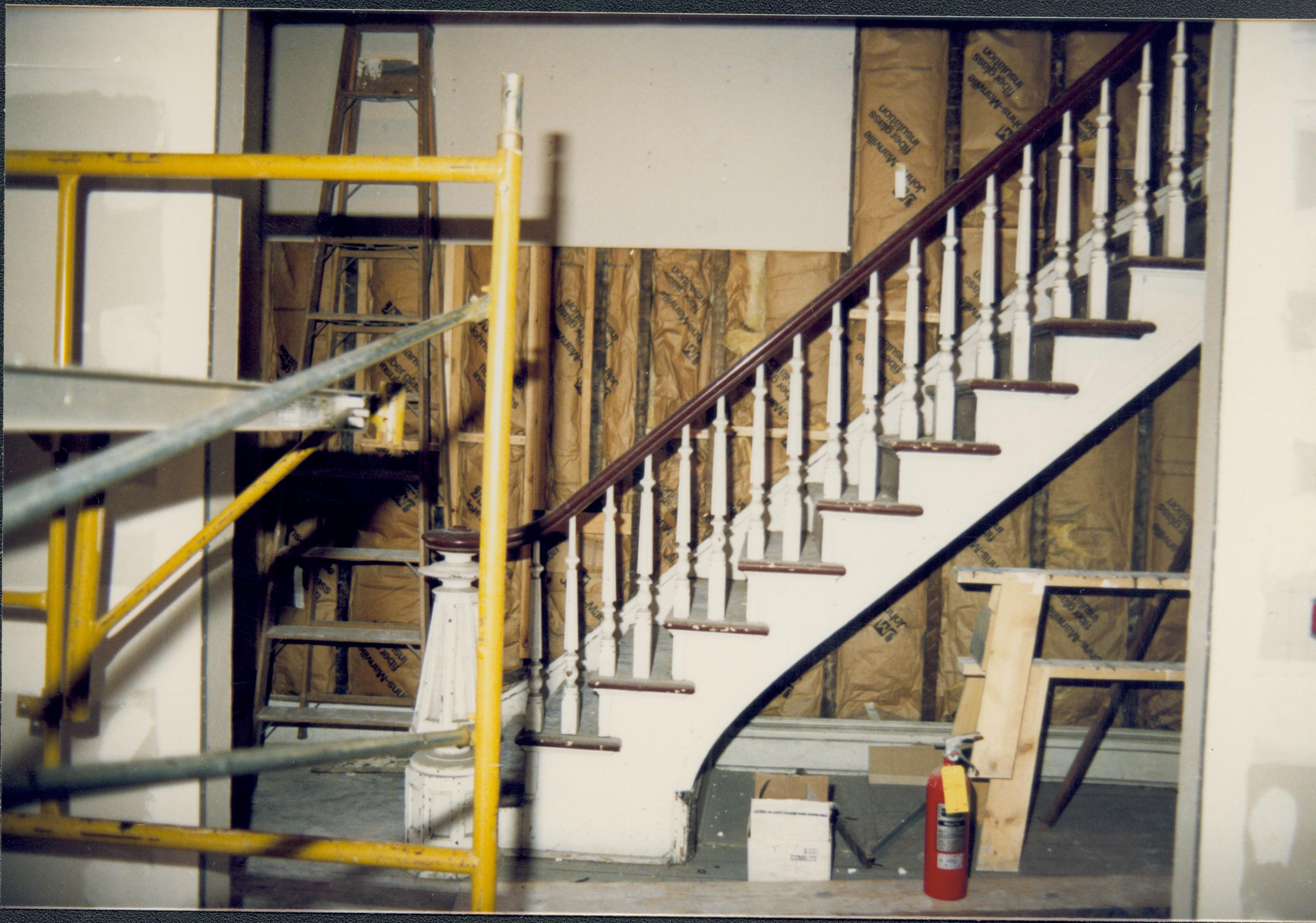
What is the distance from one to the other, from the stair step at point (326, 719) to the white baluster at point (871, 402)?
1834 mm

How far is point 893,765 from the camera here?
2.78 metres

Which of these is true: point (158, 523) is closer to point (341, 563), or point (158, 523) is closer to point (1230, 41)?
point (341, 563)

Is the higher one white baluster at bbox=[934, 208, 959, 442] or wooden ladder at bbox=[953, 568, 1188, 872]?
white baluster at bbox=[934, 208, 959, 442]

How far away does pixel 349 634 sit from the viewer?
8.90ft

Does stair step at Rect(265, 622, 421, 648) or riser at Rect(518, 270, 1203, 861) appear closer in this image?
riser at Rect(518, 270, 1203, 861)

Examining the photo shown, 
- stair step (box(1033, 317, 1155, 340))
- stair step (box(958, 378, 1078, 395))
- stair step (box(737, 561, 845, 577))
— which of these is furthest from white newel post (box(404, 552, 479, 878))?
stair step (box(1033, 317, 1155, 340))

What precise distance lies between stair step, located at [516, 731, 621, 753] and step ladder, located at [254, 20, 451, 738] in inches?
25.6

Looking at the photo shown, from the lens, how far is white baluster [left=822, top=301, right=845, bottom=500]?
225 cm

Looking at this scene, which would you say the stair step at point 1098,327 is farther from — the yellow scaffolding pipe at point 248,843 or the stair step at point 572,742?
the yellow scaffolding pipe at point 248,843

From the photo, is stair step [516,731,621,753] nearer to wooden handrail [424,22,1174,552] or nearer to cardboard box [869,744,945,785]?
wooden handrail [424,22,1174,552]

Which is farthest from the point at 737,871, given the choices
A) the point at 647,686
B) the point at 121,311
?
the point at 121,311

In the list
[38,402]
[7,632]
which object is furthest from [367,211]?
[38,402]

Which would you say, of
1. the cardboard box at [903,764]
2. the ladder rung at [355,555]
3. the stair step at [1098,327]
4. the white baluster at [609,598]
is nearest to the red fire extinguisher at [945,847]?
the cardboard box at [903,764]

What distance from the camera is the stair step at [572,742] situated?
2240 millimetres
